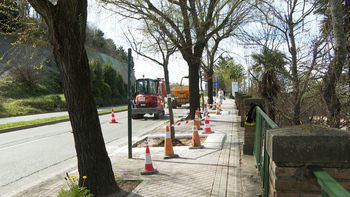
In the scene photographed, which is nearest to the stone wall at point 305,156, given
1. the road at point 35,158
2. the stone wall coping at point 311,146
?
the stone wall coping at point 311,146

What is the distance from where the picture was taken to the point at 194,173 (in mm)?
5992

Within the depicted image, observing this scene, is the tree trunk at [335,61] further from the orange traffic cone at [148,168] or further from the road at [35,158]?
the road at [35,158]

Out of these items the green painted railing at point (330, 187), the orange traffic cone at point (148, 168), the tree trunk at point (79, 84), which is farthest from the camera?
the orange traffic cone at point (148, 168)

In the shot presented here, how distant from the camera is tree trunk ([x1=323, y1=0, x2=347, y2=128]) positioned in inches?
183

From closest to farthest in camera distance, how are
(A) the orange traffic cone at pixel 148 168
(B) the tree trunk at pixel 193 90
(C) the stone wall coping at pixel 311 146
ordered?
(C) the stone wall coping at pixel 311 146
(A) the orange traffic cone at pixel 148 168
(B) the tree trunk at pixel 193 90

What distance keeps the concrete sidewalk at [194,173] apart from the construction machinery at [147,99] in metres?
10.4

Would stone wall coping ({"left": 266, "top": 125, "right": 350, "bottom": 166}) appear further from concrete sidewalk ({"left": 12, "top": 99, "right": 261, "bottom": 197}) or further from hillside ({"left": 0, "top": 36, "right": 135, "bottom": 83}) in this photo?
hillside ({"left": 0, "top": 36, "right": 135, "bottom": 83})

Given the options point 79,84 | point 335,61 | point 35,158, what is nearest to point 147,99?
point 35,158

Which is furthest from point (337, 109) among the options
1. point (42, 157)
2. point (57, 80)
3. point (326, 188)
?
point (57, 80)

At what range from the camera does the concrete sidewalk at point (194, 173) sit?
492 centimetres

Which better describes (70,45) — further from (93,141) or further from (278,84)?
(278,84)

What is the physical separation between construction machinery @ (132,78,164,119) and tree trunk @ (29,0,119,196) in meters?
14.2

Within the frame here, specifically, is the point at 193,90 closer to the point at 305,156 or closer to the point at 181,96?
the point at 305,156

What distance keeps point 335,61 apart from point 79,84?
13.2ft
